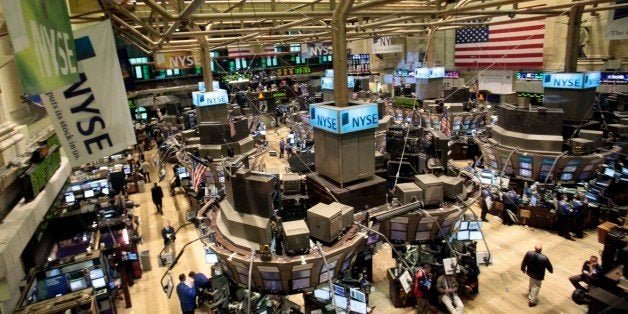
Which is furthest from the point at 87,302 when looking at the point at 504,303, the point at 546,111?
the point at 546,111

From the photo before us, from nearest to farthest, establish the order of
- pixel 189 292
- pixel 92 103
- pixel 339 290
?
pixel 92 103 → pixel 339 290 → pixel 189 292

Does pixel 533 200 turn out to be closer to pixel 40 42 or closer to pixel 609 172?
pixel 609 172

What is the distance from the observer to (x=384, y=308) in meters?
9.70

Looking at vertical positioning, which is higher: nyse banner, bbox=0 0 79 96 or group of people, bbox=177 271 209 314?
nyse banner, bbox=0 0 79 96

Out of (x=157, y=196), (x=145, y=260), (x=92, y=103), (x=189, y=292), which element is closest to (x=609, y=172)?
(x=189, y=292)

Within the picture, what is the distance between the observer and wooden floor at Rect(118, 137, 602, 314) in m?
9.61

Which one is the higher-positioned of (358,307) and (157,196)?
(157,196)

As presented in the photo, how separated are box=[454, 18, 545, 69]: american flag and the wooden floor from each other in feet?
42.7

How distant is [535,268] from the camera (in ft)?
30.1

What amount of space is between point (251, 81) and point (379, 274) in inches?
1078

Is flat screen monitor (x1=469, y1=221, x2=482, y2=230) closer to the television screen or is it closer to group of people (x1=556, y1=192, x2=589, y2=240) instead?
group of people (x1=556, y1=192, x2=589, y2=240)

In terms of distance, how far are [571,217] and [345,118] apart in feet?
29.7

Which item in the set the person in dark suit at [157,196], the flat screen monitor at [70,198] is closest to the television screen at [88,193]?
the flat screen monitor at [70,198]

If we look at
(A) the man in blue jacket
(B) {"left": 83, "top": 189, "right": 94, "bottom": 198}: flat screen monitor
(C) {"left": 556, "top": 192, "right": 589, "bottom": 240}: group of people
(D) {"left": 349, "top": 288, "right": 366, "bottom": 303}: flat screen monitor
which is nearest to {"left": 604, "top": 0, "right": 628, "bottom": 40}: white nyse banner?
(C) {"left": 556, "top": 192, "right": 589, "bottom": 240}: group of people
